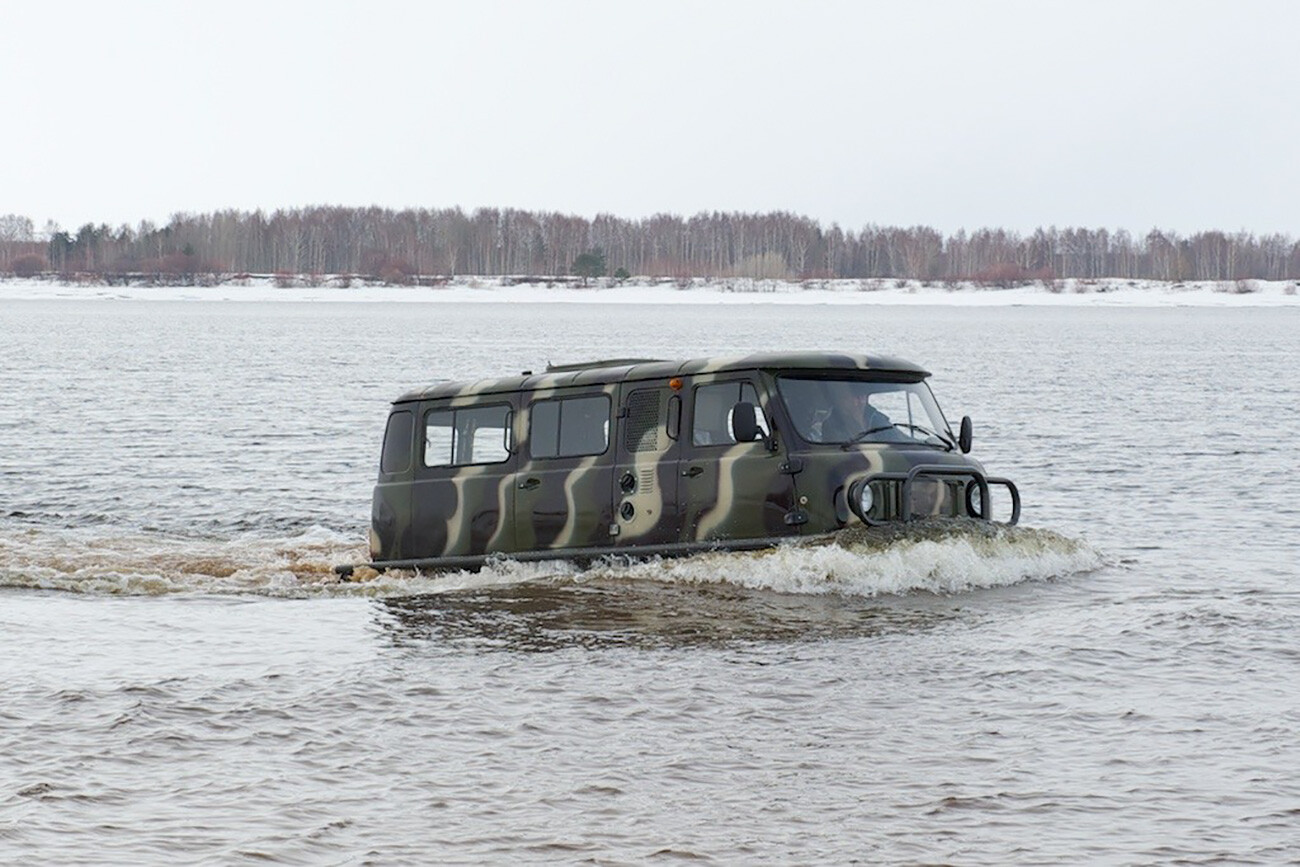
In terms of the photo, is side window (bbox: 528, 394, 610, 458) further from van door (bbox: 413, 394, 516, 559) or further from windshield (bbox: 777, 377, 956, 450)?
windshield (bbox: 777, 377, 956, 450)

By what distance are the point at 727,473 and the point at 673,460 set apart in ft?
1.92

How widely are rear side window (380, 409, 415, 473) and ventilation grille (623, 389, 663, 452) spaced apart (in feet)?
9.07

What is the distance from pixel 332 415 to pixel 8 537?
20.7 meters

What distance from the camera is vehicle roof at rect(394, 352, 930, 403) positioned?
15.2 meters

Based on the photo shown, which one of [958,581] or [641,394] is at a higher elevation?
[641,394]

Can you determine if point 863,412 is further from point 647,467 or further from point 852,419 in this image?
point 647,467

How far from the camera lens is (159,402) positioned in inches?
1784

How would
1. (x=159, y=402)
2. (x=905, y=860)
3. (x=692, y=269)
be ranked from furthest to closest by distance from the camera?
(x=692, y=269), (x=159, y=402), (x=905, y=860)

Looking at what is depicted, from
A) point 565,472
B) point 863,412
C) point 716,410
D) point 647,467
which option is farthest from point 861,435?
point 565,472

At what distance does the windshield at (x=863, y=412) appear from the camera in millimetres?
15000

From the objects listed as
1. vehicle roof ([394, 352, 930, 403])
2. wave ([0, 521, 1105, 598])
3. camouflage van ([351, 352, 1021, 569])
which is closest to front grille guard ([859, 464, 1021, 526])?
camouflage van ([351, 352, 1021, 569])

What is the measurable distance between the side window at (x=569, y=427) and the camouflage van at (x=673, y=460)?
0.01m

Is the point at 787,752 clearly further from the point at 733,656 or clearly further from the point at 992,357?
the point at 992,357

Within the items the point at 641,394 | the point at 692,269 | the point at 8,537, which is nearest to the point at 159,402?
the point at 8,537
